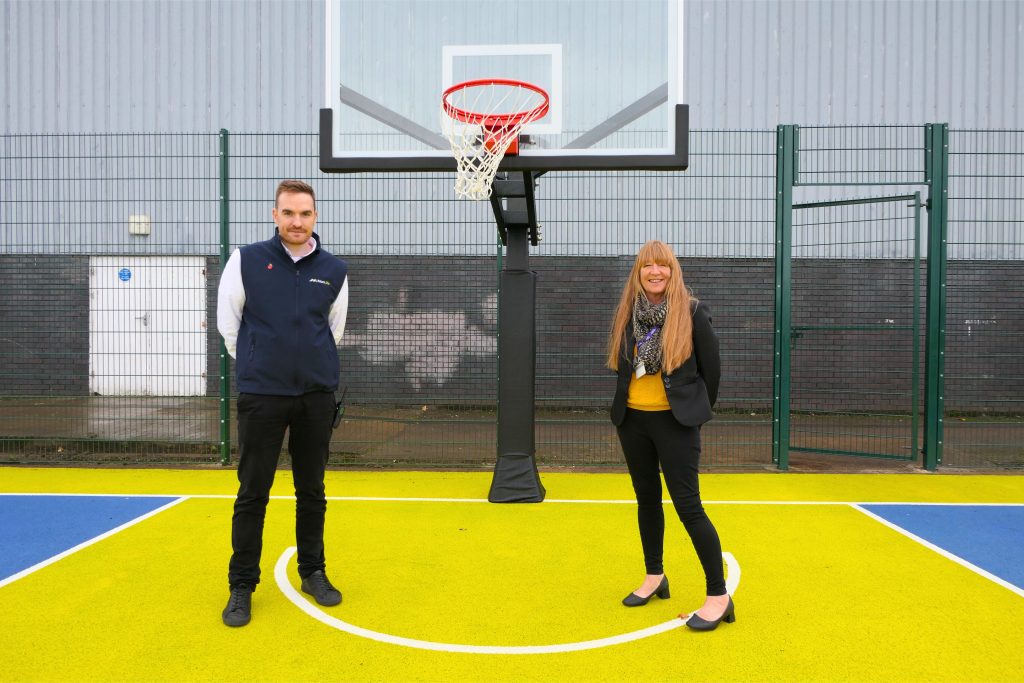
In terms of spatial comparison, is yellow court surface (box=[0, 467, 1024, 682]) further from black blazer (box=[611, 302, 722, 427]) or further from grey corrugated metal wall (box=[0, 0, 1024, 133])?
grey corrugated metal wall (box=[0, 0, 1024, 133])

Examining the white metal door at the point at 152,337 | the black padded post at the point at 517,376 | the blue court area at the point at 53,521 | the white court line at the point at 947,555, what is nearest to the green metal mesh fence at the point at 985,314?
the white court line at the point at 947,555

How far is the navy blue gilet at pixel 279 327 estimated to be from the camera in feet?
10.8

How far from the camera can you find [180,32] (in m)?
11.0

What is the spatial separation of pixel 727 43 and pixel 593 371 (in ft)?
20.5

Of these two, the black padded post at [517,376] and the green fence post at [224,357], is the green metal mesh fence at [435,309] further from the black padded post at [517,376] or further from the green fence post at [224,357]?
the black padded post at [517,376]

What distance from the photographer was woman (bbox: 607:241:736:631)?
10.4ft

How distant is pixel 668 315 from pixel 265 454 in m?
1.97

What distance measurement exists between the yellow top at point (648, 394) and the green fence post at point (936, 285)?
488cm

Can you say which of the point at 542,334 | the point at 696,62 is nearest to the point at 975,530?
the point at 542,334

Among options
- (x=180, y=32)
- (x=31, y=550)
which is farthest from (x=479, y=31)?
(x=180, y=32)

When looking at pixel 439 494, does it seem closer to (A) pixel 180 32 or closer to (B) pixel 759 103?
(B) pixel 759 103

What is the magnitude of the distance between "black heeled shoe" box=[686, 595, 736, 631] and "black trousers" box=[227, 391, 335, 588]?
188 centimetres

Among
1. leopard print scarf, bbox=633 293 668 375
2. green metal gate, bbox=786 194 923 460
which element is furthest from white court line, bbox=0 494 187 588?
green metal gate, bbox=786 194 923 460

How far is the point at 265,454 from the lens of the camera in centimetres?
336
